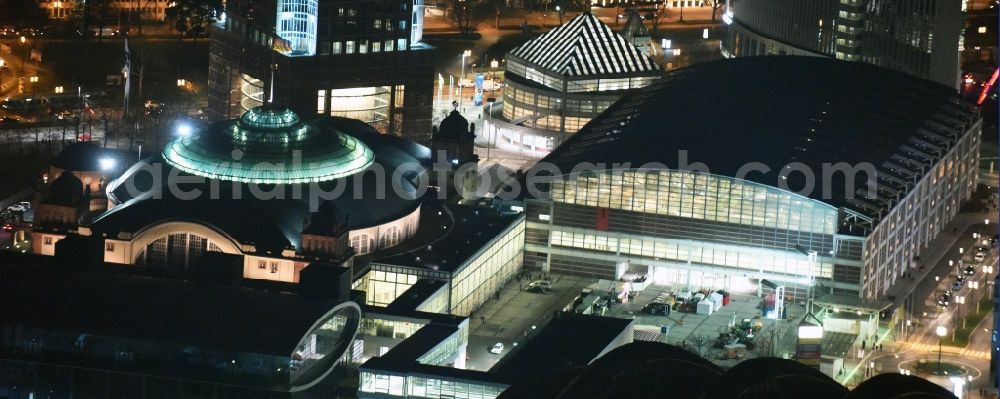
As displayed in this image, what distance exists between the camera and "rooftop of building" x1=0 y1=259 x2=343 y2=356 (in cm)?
17862

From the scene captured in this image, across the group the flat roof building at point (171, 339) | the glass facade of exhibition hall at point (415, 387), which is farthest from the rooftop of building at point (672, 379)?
the flat roof building at point (171, 339)

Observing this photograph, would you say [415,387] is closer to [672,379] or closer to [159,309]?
[159,309]

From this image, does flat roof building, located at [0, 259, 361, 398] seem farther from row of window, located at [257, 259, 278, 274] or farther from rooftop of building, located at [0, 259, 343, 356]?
row of window, located at [257, 259, 278, 274]

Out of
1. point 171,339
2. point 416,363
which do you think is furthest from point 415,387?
point 171,339

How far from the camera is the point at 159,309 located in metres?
183

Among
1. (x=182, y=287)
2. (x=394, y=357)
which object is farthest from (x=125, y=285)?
(x=394, y=357)

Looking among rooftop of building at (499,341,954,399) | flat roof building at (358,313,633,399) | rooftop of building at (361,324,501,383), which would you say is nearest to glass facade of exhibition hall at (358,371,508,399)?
flat roof building at (358,313,633,399)

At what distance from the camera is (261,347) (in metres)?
177

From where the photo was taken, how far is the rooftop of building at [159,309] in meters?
179

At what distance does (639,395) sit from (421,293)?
46.4 meters

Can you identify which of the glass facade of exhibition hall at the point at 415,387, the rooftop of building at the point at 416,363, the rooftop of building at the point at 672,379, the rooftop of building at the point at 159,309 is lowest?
the glass facade of exhibition hall at the point at 415,387

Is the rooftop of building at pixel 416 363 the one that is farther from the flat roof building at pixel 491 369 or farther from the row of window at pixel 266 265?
the row of window at pixel 266 265

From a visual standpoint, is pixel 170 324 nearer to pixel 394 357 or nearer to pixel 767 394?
pixel 394 357

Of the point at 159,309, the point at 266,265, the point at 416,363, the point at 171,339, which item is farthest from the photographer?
the point at 266,265
